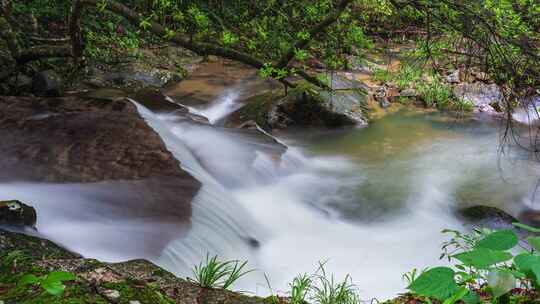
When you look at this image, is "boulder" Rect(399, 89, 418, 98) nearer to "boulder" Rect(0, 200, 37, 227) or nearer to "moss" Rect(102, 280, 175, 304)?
"boulder" Rect(0, 200, 37, 227)

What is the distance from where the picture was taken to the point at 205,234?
434 centimetres

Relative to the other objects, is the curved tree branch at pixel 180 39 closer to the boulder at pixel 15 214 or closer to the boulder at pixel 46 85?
the boulder at pixel 46 85

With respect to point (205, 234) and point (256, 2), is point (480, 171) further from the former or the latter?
point (205, 234)

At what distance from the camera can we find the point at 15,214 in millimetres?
3168

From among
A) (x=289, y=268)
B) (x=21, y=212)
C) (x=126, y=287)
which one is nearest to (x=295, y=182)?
(x=289, y=268)

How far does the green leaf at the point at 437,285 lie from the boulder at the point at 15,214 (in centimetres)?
251

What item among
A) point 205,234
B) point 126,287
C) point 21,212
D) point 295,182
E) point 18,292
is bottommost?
point 295,182

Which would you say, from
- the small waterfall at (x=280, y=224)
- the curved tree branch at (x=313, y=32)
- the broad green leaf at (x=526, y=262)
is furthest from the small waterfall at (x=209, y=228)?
the broad green leaf at (x=526, y=262)

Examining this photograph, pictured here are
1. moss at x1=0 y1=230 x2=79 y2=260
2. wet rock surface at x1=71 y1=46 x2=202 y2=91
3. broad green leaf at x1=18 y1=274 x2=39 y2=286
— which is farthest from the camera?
wet rock surface at x1=71 y1=46 x2=202 y2=91

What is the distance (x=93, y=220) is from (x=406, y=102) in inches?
301

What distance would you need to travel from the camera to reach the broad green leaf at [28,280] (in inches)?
72.0

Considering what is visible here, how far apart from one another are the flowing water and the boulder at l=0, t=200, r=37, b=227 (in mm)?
267

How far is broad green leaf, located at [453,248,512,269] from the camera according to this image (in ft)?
5.48

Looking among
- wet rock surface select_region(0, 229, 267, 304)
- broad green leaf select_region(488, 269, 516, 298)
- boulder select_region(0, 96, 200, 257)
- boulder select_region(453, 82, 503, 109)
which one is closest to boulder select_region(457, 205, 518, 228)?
boulder select_region(0, 96, 200, 257)
